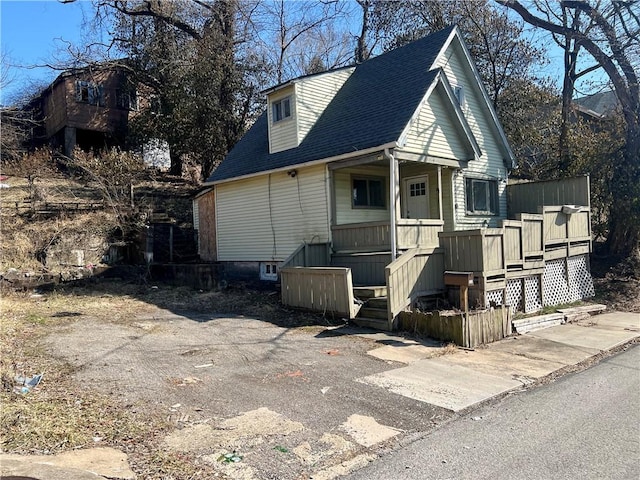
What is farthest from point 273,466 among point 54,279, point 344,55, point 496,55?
point 344,55

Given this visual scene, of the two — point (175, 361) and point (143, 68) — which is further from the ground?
point (143, 68)

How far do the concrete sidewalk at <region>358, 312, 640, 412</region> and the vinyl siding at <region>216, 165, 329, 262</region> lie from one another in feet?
19.1

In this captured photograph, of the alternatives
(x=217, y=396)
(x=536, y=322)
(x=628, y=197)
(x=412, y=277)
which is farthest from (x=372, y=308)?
(x=628, y=197)

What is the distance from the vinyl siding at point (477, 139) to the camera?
15062 mm

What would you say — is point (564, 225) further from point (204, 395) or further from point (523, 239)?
point (204, 395)

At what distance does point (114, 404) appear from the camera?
5305 millimetres

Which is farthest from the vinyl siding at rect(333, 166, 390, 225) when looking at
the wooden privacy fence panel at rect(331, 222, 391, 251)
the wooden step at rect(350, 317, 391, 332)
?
the wooden step at rect(350, 317, 391, 332)

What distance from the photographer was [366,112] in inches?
539

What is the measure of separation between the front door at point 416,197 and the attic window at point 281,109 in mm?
4386

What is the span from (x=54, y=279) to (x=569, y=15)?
21.4m

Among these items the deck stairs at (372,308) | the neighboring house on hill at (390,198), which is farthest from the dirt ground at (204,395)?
the neighboring house on hill at (390,198)

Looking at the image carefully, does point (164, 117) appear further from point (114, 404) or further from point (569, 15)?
point (114, 404)

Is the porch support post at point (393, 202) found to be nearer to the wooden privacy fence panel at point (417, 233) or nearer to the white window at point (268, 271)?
the wooden privacy fence panel at point (417, 233)

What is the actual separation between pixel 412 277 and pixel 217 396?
217 inches
